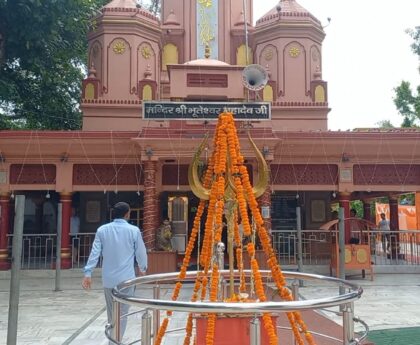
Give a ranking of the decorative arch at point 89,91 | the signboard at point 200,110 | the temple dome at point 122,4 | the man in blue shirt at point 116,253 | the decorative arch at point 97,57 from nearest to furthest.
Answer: the man in blue shirt at point 116,253 → the signboard at point 200,110 → the decorative arch at point 89,91 → the decorative arch at point 97,57 → the temple dome at point 122,4

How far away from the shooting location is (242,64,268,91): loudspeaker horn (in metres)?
13.7

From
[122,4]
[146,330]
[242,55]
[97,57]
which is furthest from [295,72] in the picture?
[146,330]

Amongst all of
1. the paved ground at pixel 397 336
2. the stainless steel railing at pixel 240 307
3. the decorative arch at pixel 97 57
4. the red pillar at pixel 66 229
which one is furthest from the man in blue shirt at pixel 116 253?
the decorative arch at pixel 97 57

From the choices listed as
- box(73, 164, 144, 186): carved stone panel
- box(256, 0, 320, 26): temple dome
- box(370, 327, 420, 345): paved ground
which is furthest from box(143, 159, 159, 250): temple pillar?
box(256, 0, 320, 26): temple dome

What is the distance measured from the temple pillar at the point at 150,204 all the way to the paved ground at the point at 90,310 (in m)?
1.72

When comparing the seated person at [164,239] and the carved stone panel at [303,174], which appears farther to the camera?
the carved stone panel at [303,174]

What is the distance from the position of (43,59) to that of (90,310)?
406 inches

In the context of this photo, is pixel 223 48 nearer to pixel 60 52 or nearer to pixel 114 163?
pixel 60 52

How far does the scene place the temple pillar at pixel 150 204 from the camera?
1259 cm

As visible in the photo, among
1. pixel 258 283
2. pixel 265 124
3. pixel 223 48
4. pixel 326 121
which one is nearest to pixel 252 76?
pixel 265 124

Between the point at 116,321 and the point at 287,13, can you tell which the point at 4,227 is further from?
the point at 287,13

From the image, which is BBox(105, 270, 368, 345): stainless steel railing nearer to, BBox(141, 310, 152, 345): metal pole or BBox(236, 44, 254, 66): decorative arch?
BBox(141, 310, 152, 345): metal pole

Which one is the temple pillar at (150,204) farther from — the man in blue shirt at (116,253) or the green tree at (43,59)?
the man in blue shirt at (116,253)

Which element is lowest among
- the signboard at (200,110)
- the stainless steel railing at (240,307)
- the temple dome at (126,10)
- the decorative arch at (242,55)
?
the stainless steel railing at (240,307)
